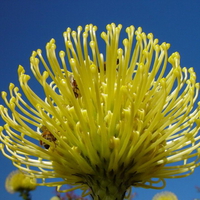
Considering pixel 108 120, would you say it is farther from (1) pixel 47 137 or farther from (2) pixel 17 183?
(2) pixel 17 183

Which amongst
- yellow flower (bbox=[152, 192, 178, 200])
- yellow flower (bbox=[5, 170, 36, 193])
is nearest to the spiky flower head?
yellow flower (bbox=[152, 192, 178, 200])

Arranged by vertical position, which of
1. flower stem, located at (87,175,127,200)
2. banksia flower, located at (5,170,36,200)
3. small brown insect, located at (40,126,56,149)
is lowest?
flower stem, located at (87,175,127,200)

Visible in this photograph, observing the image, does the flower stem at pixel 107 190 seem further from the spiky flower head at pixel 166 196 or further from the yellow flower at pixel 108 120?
the spiky flower head at pixel 166 196

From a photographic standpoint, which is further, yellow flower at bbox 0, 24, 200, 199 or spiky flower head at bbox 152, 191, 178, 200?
spiky flower head at bbox 152, 191, 178, 200

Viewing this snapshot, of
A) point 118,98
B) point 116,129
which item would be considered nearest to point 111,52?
point 118,98

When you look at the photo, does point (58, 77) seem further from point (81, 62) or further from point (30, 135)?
point (30, 135)

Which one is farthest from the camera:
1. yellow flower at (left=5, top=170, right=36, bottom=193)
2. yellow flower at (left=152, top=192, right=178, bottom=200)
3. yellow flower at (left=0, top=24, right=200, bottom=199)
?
yellow flower at (left=5, top=170, right=36, bottom=193)

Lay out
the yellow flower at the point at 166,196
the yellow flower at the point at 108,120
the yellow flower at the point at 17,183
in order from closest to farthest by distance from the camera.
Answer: the yellow flower at the point at 108,120 < the yellow flower at the point at 166,196 < the yellow flower at the point at 17,183

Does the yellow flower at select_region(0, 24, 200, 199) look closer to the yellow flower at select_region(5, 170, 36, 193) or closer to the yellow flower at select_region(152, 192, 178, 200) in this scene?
the yellow flower at select_region(152, 192, 178, 200)

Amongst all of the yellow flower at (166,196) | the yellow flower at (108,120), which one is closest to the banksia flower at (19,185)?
the yellow flower at (166,196)

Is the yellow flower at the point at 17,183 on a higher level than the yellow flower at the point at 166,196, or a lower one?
higher

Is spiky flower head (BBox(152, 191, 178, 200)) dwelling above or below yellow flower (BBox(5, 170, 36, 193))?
below
